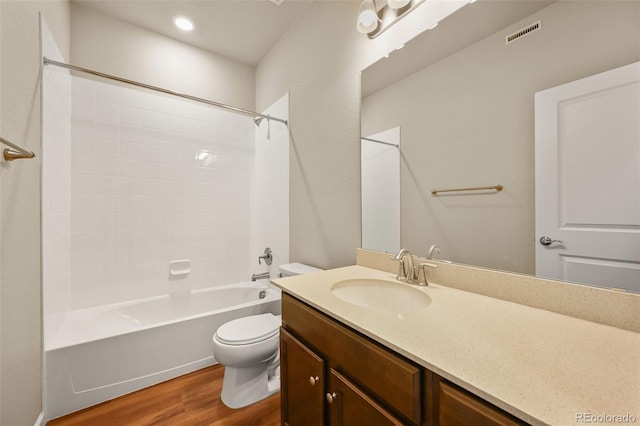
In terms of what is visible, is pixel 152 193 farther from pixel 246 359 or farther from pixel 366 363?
pixel 366 363

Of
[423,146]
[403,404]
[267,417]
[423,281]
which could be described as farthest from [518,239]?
[267,417]

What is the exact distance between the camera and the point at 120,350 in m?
1.58

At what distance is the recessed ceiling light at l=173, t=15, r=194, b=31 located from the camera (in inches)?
81.6

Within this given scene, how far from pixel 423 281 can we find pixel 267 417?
1.21m

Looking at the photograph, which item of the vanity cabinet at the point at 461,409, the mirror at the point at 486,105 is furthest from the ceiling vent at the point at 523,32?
the vanity cabinet at the point at 461,409

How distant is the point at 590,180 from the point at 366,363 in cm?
84

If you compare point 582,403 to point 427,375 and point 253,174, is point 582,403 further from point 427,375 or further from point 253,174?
point 253,174

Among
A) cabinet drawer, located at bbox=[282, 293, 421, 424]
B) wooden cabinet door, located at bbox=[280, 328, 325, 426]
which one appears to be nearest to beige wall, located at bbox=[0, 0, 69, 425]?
wooden cabinet door, located at bbox=[280, 328, 325, 426]

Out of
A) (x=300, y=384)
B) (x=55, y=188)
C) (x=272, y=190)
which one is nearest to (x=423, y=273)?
(x=300, y=384)

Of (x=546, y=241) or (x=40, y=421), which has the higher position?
(x=546, y=241)

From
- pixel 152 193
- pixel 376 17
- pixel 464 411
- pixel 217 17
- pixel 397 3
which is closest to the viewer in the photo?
pixel 464 411

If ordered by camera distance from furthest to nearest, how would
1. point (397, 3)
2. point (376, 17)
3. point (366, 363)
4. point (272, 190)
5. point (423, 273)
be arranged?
point (272, 190) → point (376, 17) → point (397, 3) → point (423, 273) → point (366, 363)

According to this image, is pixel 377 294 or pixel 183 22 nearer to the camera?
pixel 377 294

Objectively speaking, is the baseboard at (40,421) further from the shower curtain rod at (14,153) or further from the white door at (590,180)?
the white door at (590,180)
